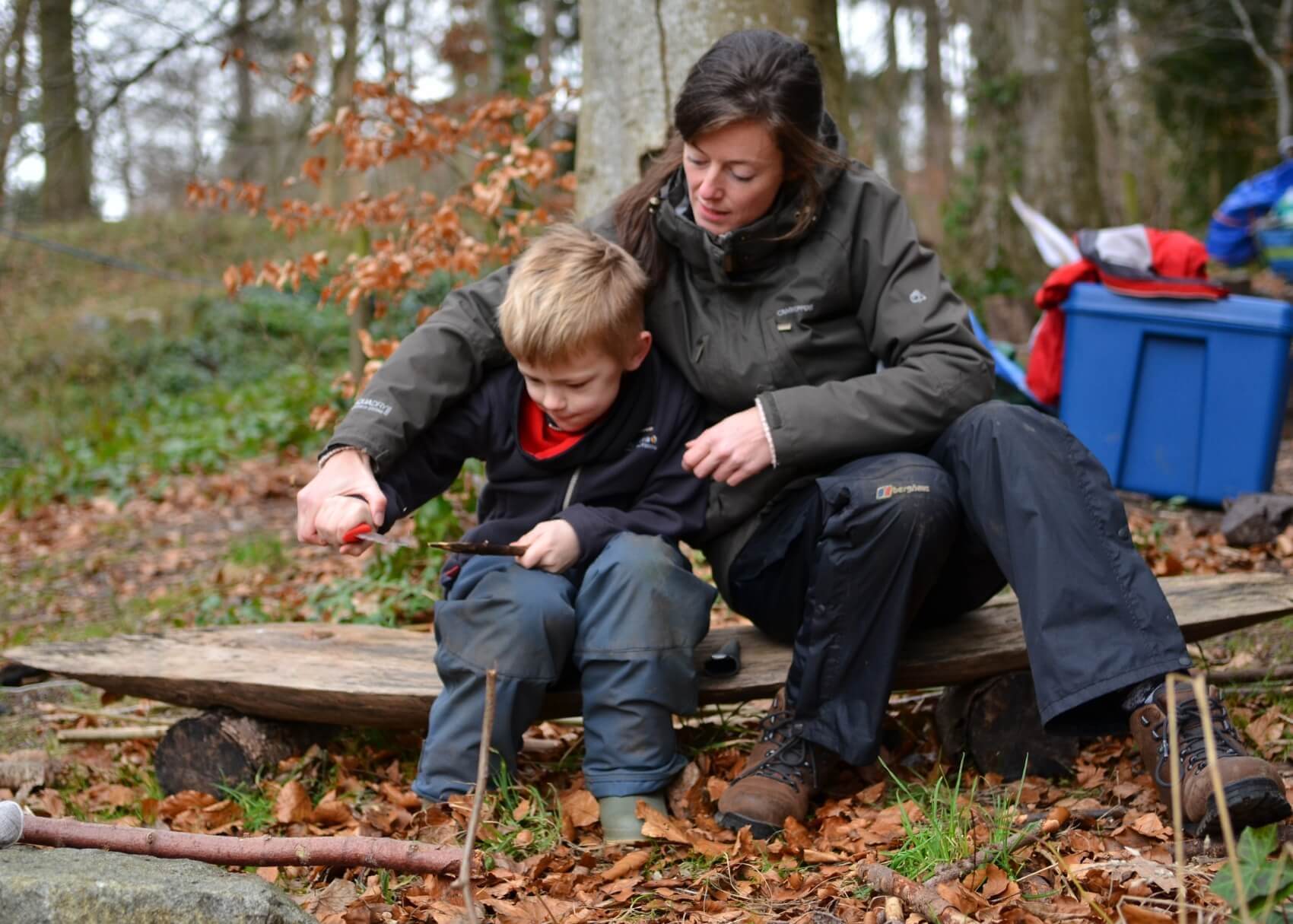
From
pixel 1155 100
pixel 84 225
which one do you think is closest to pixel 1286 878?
pixel 1155 100

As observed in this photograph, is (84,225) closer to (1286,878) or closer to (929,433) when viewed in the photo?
(929,433)

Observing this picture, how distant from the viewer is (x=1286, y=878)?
145 centimetres

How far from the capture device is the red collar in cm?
285

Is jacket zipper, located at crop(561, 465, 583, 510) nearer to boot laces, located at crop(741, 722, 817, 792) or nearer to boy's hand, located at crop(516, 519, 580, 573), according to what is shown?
boy's hand, located at crop(516, 519, 580, 573)

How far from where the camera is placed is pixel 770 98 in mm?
2586

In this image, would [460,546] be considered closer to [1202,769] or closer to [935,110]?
[1202,769]

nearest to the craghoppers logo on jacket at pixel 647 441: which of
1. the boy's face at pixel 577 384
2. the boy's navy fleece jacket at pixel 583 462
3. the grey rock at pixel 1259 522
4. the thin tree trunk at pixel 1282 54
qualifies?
the boy's navy fleece jacket at pixel 583 462

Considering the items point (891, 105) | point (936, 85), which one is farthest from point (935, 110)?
point (891, 105)

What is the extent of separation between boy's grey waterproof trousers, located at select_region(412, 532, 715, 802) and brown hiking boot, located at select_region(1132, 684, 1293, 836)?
94cm

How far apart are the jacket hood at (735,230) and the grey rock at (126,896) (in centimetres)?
163

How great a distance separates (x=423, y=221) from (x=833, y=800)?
10.1 ft

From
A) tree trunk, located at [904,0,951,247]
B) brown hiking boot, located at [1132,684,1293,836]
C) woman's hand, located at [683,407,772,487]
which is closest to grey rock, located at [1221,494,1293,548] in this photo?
brown hiking boot, located at [1132,684,1293,836]

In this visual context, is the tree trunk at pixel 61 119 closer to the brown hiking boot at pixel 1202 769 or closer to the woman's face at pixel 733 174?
the woman's face at pixel 733 174

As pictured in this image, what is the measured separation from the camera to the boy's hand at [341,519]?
2502 mm
